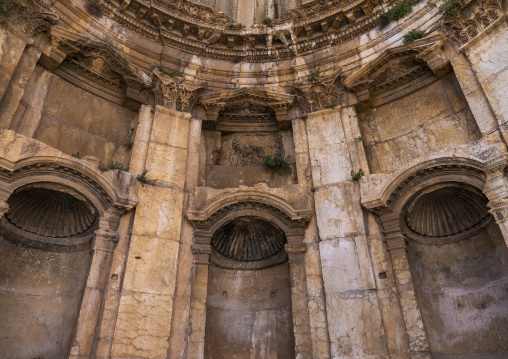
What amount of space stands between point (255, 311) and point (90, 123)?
5.74 m

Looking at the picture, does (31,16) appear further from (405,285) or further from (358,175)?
(405,285)

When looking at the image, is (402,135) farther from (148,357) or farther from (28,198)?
(28,198)

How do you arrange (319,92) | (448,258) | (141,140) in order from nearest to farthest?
(448,258) < (141,140) < (319,92)

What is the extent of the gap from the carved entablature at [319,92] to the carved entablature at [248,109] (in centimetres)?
37

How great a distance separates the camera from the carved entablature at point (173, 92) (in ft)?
29.3

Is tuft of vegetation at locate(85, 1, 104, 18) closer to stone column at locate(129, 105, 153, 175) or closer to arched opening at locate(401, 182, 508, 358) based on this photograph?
stone column at locate(129, 105, 153, 175)

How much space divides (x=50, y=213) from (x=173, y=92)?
13.2 ft

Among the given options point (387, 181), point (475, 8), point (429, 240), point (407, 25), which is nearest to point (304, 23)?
point (407, 25)

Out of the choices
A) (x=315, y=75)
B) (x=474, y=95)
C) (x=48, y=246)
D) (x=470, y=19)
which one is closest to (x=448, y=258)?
(x=474, y=95)

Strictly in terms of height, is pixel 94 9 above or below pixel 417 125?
above

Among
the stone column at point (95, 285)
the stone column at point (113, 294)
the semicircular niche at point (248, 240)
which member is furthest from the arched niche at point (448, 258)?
the stone column at point (95, 285)

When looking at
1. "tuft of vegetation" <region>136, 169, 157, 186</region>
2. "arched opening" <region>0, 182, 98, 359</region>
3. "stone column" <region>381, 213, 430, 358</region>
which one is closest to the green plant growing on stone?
"stone column" <region>381, 213, 430, 358</region>

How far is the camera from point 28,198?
7.00m

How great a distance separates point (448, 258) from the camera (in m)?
7.29
